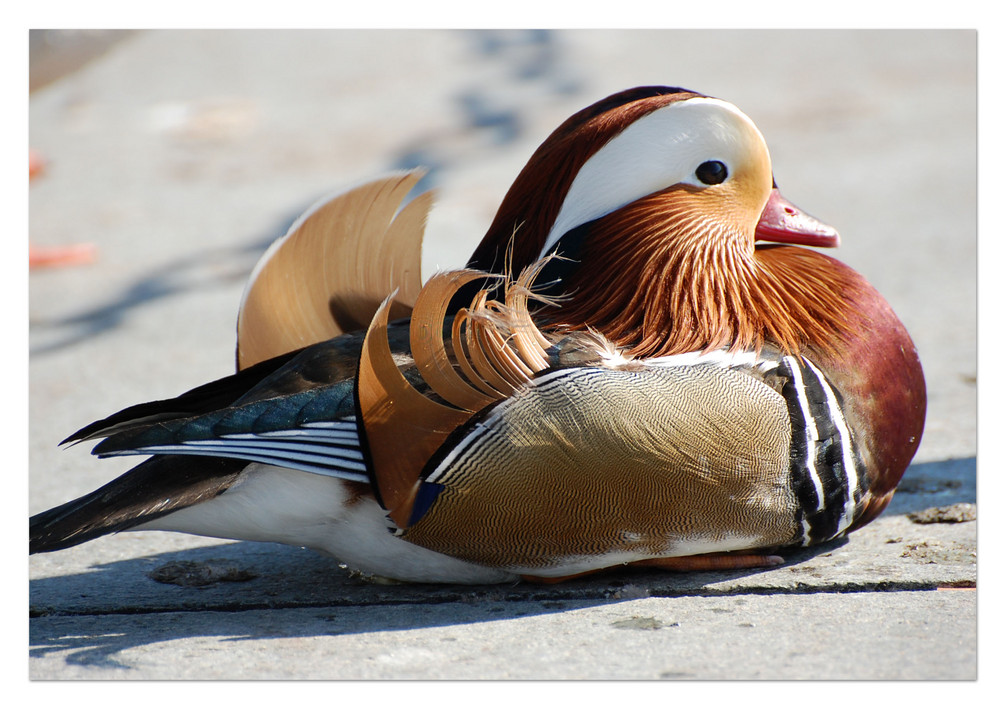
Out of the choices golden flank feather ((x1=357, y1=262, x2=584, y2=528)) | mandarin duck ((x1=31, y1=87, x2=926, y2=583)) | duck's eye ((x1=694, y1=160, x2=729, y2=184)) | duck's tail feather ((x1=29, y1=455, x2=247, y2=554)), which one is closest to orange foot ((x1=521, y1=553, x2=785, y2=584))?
mandarin duck ((x1=31, y1=87, x2=926, y2=583))

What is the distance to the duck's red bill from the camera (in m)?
2.48

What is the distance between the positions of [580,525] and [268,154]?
4.78m

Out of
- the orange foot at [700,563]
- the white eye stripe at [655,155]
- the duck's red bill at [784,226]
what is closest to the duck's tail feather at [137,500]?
the orange foot at [700,563]

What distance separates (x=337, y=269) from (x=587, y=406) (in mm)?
898

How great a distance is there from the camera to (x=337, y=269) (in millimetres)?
2604

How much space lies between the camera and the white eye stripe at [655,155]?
2215mm

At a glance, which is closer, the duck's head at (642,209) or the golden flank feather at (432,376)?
the golden flank feather at (432,376)

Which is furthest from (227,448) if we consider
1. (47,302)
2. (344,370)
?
(47,302)

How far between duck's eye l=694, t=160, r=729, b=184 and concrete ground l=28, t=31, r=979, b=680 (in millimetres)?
871

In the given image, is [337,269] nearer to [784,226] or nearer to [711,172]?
[711,172]

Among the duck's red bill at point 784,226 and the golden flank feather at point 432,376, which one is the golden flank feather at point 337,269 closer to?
the golden flank feather at point 432,376

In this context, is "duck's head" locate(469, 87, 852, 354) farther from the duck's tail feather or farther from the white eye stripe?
the duck's tail feather

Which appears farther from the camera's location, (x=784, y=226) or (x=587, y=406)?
(x=784, y=226)

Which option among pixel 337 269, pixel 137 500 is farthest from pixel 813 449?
pixel 137 500
